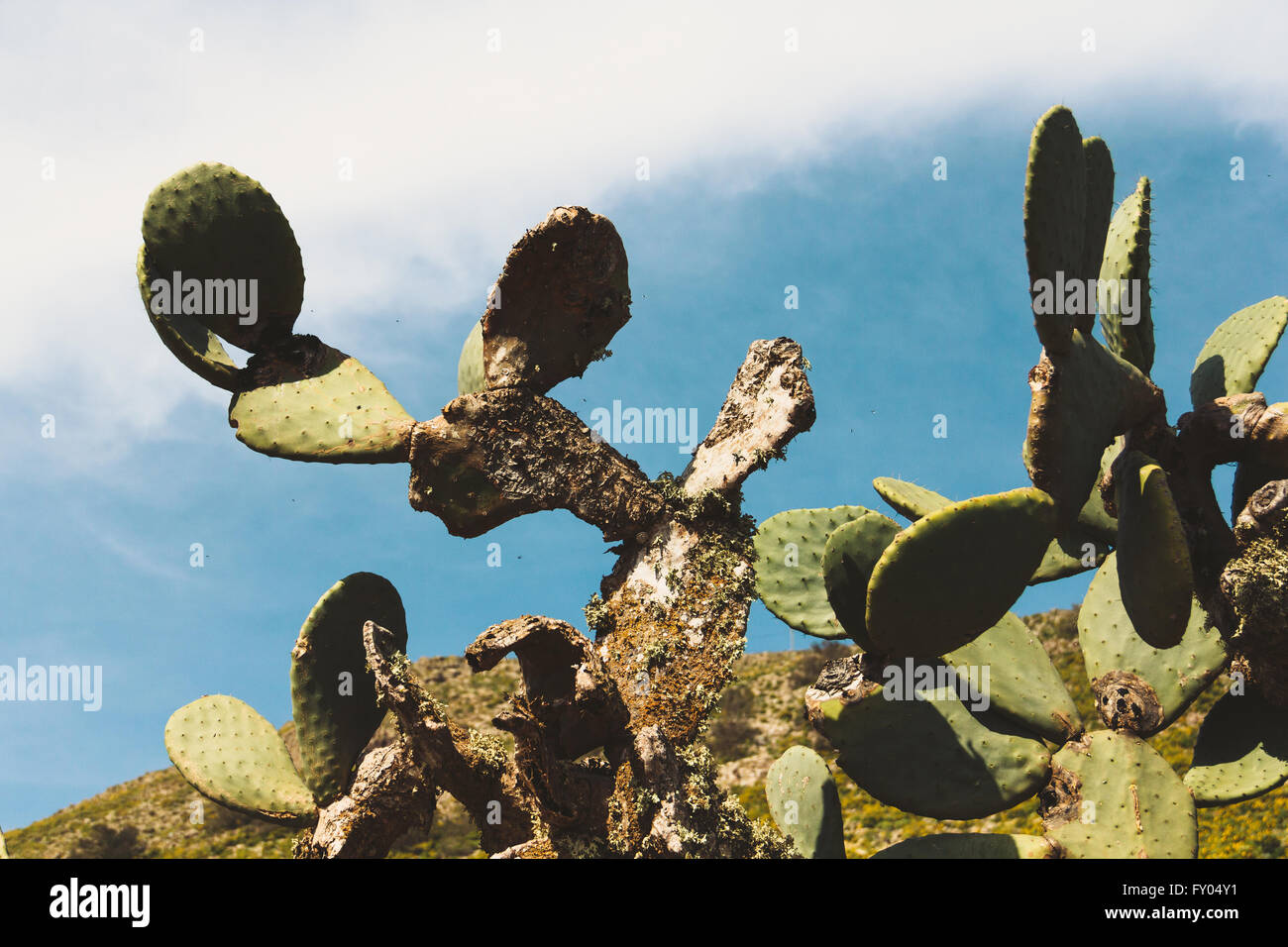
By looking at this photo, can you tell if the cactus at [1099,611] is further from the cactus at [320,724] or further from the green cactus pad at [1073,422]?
the cactus at [320,724]

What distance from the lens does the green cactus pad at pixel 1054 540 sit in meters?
4.06

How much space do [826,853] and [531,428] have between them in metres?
2.13

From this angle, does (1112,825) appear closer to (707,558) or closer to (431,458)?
(707,558)

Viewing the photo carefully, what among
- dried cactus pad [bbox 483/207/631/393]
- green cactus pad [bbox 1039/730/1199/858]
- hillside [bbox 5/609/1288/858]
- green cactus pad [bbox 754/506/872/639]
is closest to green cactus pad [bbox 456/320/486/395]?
dried cactus pad [bbox 483/207/631/393]

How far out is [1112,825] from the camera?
382 cm

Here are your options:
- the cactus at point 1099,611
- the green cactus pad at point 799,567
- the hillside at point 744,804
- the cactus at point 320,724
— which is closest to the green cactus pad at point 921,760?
the cactus at point 1099,611

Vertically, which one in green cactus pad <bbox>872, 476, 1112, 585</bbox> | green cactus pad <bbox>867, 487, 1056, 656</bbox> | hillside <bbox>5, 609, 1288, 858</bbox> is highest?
green cactus pad <bbox>872, 476, 1112, 585</bbox>

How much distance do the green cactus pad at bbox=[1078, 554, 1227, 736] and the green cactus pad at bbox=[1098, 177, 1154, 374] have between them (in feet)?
2.81

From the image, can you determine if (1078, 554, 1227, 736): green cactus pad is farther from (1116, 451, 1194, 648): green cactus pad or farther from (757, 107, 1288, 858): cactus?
(1116, 451, 1194, 648): green cactus pad

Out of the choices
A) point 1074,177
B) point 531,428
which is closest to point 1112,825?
point 1074,177

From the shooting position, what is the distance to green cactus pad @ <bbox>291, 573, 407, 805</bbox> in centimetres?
397

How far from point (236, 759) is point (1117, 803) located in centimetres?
338

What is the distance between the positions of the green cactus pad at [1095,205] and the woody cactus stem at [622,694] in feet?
3.30
